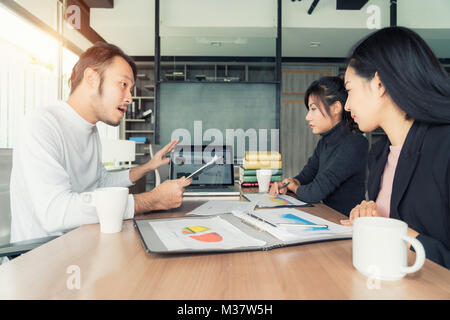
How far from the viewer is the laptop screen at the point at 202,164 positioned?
1.68 meters

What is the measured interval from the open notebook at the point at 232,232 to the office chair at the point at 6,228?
0.28m

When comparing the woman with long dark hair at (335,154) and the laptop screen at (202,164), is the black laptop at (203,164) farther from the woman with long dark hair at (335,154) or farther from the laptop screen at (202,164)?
the woman with long dark hair at (335,154)

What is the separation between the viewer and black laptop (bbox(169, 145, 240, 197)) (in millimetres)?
1675

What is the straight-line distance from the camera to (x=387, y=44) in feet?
3.20

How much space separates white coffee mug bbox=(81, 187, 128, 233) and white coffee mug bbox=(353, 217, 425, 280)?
579mm

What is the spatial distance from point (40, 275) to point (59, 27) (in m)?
3.78

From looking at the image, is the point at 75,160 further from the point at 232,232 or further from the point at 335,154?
the point at 335,154

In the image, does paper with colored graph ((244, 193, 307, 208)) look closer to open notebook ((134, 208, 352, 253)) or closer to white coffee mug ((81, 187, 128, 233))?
open notebook ((134, 208, 352, 253))

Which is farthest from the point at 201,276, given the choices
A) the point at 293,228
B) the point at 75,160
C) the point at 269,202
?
the point at 75,160

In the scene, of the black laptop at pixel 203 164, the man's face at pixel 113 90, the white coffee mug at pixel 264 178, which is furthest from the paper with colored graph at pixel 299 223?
the man's face at pixel 113 90

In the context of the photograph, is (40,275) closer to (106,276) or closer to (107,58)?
(106,276)

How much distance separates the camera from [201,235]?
2.44ft
